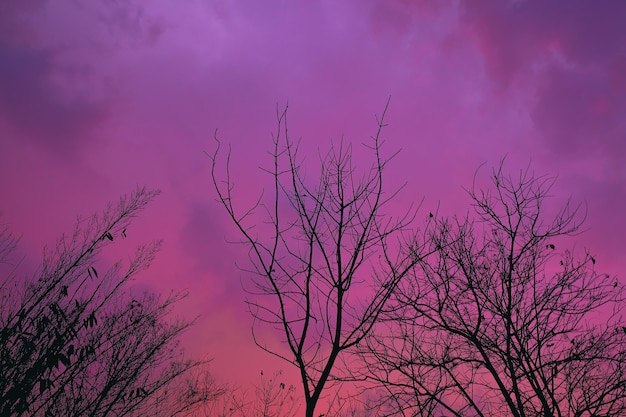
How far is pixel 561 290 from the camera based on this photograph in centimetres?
739

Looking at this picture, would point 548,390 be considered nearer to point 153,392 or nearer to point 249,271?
point 249,271

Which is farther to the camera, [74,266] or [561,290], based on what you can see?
[74,266]

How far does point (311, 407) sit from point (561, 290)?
634 centimetres

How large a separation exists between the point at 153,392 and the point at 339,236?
12197mm

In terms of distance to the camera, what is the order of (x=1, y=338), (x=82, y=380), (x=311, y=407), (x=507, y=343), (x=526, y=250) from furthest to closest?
1. (x=82, y=380)
2. (x=526, y=250)
3. (x=507, y=343)
4. (x=1, y=338)
5. (x=311, y=407)

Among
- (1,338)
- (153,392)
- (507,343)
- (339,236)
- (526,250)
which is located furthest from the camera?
(153,392)

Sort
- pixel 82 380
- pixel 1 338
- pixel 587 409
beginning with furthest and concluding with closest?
1. pixel 82 380
2. pixel 587 409
3. pixel 1 338

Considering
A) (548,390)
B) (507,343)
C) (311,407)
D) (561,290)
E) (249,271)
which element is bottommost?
(311,407)

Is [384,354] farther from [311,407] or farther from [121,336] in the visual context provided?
[121,336]

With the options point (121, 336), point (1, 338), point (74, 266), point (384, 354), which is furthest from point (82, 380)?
point (384, 354)

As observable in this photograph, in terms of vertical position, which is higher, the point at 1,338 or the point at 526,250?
the point at 526,250

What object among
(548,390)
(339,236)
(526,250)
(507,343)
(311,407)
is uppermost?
(526,250)

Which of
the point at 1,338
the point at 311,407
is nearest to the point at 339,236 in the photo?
the point at 311,407

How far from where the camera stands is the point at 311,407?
9.45ft
